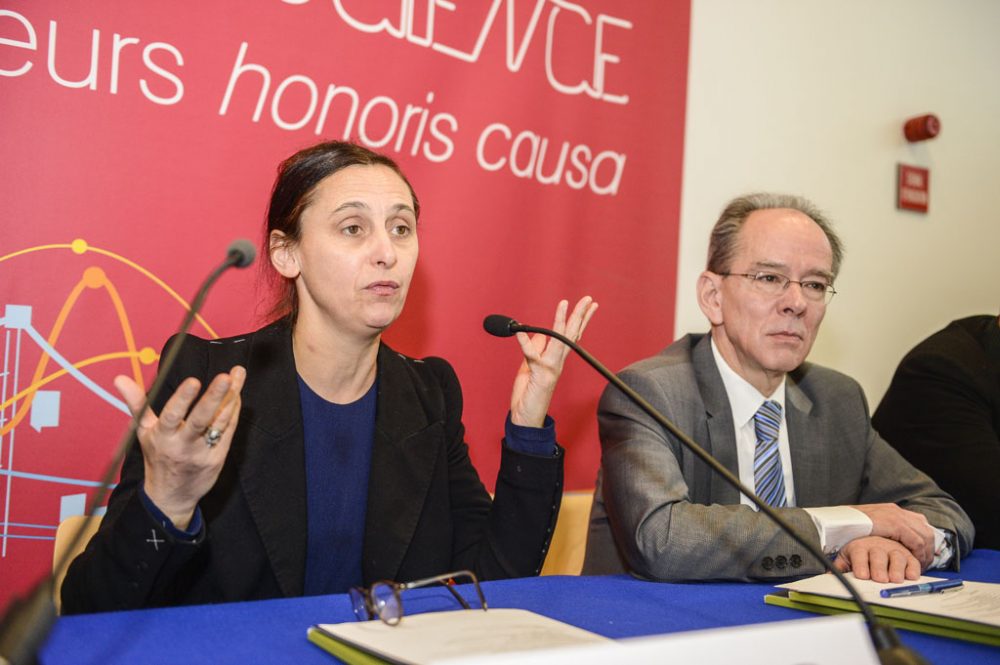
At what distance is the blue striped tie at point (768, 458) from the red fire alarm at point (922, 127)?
1796 millimetres

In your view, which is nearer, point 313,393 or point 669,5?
point 313,393

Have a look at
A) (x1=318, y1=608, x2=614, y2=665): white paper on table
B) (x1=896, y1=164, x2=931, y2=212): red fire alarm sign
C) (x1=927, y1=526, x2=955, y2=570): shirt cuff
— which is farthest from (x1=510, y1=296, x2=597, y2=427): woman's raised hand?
(x1=896, y1=164, x2=931, y2=212): red fire alarm sign

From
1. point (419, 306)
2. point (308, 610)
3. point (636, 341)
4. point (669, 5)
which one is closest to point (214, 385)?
point (308, 610)

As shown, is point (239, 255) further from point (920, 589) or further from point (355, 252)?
point (920, 589)

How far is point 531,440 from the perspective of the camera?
5.54ft

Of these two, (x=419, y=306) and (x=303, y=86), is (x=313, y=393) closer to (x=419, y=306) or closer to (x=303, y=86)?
(x=419, y=306)

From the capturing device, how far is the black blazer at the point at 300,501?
1466 mm

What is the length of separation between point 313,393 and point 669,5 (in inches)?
68.0

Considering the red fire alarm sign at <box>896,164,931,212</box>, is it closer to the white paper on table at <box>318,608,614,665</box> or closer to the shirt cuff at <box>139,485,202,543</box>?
the white paper on table at <box>318,608,614,665</box>

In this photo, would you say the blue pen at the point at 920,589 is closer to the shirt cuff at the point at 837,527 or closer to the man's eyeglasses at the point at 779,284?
the shirt cuff at the point at 837,527

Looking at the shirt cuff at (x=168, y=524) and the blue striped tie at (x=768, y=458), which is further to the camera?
the blue striped tie at (x=768, y=458)

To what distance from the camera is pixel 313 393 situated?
174 centimetres

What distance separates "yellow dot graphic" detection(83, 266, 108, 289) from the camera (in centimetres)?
193

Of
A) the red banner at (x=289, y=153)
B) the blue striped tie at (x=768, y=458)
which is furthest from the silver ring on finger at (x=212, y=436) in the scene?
the blue striped tie at (x=768, y=458)
